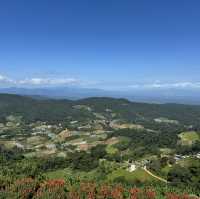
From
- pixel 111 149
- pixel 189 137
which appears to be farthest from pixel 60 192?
pixel 189 137

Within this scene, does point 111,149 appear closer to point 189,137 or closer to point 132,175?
point 189,137

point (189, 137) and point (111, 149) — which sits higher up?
point (189, 137)

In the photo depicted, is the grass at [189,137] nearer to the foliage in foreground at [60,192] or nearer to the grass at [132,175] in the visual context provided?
the grass at [132,175]

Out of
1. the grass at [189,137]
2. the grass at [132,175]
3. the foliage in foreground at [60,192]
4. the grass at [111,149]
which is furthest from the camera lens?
the grass at [189,137]

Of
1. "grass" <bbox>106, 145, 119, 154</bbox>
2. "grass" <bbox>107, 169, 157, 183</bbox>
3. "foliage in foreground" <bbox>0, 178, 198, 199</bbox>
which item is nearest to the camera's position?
"foliage in foreground" <bbox>0, 178, 198, 199</bbox>

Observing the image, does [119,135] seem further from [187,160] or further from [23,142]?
[187,160]

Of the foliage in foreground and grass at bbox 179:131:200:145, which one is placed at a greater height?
the foliage in foreground

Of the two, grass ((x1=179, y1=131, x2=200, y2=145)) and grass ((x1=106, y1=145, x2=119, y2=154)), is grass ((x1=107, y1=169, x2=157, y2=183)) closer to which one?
grass ((x1=106, y1=145, x2=119, y2=154))

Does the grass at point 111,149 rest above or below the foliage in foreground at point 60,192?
below

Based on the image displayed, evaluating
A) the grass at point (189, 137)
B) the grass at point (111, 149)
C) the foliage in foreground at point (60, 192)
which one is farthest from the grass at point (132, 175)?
the grass at point (189, 137)

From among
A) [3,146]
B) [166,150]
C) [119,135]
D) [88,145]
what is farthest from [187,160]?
[3,146]

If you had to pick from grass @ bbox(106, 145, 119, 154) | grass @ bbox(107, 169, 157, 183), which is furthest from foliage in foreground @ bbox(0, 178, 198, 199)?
grass @ bbox(106, 145, 119, 154)
